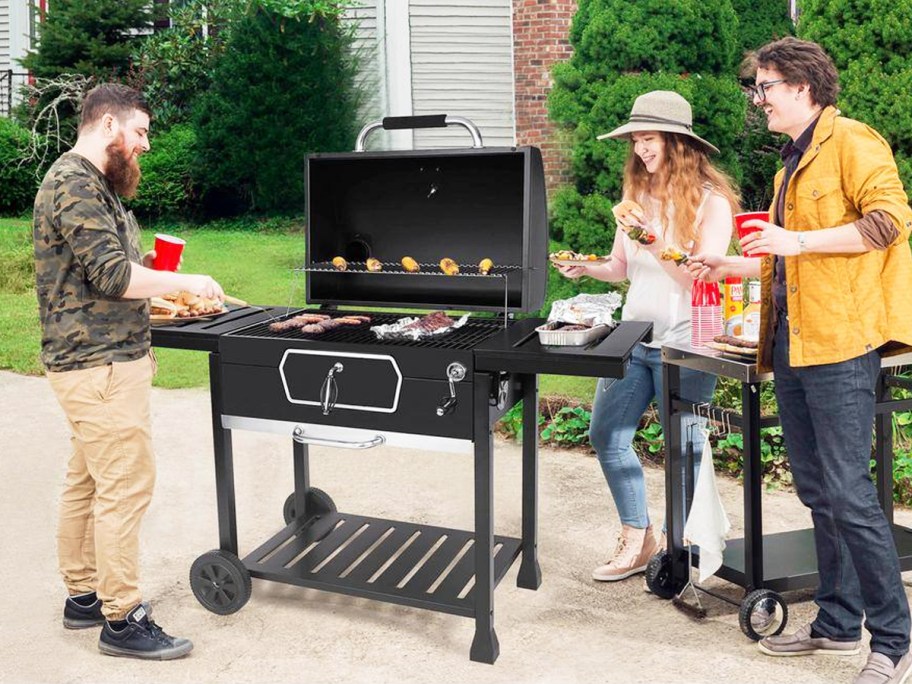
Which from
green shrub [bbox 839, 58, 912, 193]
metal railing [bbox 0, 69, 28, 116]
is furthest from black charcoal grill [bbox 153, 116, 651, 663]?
metal railing [bbox 0, 69, 28, 116]

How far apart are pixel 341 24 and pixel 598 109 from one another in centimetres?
465

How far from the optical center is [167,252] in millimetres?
3184

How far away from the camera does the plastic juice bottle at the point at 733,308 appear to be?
326 cm

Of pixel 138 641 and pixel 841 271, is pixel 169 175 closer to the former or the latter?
pixel 138 641

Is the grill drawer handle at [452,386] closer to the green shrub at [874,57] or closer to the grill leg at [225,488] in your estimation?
the grill leg at [225,488]

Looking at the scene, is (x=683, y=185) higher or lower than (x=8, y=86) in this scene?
lower

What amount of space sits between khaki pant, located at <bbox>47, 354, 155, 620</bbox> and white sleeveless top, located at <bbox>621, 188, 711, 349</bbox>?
1.59 meters

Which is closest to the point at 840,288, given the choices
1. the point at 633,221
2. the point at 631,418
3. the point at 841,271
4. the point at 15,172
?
the point at 841,271

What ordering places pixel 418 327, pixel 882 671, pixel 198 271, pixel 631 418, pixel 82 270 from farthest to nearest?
pixel 198 271 → pixel 631 418 → pixel 418 327 → pixel 82 270 → pixel 882 671

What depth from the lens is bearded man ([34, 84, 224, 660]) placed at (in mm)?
2848

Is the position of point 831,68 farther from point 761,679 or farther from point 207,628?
point 207,628

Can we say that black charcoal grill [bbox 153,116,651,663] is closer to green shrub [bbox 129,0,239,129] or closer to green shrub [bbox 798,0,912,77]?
green shrub [bbox 798,0,912,77]

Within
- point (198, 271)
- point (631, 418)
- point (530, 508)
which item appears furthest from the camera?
point (198, 271)

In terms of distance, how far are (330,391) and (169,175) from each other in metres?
8.54
